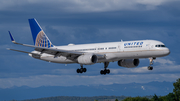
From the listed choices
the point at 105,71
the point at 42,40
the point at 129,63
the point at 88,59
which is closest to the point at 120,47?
the point at 88,59

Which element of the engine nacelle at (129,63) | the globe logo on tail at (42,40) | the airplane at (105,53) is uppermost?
the globe logo on tail at (42,40)

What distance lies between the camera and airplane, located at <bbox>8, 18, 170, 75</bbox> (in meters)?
76.2

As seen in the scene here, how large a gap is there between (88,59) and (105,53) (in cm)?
532

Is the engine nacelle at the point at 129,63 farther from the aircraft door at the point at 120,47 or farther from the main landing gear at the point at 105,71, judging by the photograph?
the aircraft door at the point at 120,47

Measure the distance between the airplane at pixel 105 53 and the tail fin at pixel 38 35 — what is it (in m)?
6.26

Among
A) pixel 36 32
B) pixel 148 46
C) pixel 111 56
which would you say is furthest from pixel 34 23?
pixel 148 46

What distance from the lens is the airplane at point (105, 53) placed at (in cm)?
7625

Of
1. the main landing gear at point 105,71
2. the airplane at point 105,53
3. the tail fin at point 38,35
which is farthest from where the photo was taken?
Answer: the tail fin at point 38,35

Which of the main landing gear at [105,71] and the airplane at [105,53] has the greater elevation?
the airplane at [105,53]

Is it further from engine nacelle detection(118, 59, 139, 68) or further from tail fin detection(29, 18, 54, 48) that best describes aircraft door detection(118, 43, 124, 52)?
tail fin detection(29, 18, 54, 48)

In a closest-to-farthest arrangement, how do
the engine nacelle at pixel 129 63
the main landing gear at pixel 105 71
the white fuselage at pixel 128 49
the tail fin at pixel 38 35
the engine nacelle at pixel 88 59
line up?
the white fuselage at pixel 128 49 → the engine nacelle at pixel 88 59 → the engine nacelle at pixel 129 63 → the main landing gear at pixel 105 71 → the tail fin at pixel 38 35

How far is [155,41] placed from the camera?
254 feet

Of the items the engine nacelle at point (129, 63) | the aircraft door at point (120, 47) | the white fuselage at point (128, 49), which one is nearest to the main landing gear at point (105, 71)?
the engine nacelle at point (129, 63)

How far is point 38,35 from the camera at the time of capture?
99.6m
